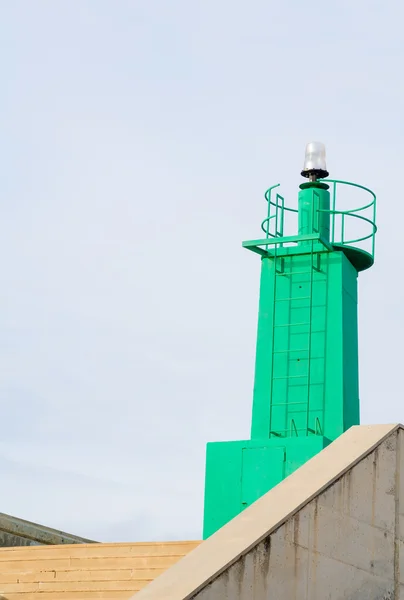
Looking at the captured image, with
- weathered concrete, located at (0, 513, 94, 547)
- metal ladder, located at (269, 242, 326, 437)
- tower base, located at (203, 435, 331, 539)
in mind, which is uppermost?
metal ladder, located at (269, 242, 326, 437)

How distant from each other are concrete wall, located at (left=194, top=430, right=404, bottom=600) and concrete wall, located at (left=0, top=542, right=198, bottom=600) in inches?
59.2

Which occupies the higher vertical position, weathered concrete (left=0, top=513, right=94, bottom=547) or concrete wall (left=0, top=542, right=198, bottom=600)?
weathered concrete (left=0, top=513, right=94, bottom=547)

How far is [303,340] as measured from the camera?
17.8 m

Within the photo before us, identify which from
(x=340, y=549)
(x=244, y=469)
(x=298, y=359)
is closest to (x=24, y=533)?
(x=244, y=469)

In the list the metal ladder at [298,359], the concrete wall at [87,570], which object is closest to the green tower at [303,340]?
the metal ladder at [298,359]

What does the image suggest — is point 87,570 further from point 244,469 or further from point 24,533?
point 244,469

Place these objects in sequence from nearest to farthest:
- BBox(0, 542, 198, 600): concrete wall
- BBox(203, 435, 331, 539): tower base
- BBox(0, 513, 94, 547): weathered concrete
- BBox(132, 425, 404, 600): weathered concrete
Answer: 1. BBox(132, 425, 404, 600): weathered concrete
2. BBox(0, 542, 198, 600): concrete wall
3. BBox(0, 513, 94, 547): weathered concrete
4. BBox(203, 435, 331, 539): tower base

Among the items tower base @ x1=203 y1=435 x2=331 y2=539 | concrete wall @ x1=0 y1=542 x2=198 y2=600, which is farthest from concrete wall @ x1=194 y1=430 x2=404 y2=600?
tower base @ x1=203 y1=435 x2=331 y2=539

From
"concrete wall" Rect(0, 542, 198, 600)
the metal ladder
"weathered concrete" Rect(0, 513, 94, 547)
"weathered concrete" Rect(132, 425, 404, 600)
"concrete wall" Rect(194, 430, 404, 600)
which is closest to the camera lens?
"weathered concrete" Rect(132, 425, 404, 600)

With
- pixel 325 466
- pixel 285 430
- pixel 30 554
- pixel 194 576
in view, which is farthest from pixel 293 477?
pixel 285 430

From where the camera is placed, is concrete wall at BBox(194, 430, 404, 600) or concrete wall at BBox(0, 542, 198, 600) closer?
concrete wall at BBox(194, 430, 404, 600)

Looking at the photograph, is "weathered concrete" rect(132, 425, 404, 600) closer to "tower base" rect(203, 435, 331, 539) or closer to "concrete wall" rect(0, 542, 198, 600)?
"concrete wall" rect(0, 542, 198, 600)

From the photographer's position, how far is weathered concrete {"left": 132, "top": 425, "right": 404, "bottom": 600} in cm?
806

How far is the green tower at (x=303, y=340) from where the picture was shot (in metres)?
16.6
